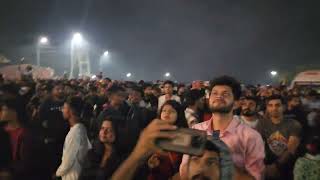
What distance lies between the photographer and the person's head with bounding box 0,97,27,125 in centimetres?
557

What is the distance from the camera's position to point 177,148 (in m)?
1.76

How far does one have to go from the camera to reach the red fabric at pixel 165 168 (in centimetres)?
527

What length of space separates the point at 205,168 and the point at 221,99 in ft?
6.77

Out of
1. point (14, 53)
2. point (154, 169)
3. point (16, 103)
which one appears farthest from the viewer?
point (14, 53)

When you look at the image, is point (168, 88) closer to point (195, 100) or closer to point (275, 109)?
point (195, 100)

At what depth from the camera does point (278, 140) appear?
6.51 meters

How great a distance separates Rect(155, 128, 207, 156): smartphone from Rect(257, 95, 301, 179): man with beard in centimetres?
444

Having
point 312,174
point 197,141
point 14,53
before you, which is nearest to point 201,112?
point 312,174

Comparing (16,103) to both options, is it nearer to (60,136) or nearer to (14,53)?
(60,136)

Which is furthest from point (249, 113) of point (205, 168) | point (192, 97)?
point (205, 168)

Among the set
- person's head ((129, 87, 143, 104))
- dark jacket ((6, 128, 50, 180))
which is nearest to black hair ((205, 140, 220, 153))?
dark jacket ((6, 128, 50, 180))

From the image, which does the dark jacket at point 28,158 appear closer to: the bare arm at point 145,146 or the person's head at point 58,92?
the bare arm at point 145,146

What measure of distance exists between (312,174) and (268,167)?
1287mm

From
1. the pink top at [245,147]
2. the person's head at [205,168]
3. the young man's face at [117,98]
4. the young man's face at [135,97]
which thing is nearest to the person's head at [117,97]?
the young man's face at [117,98]
